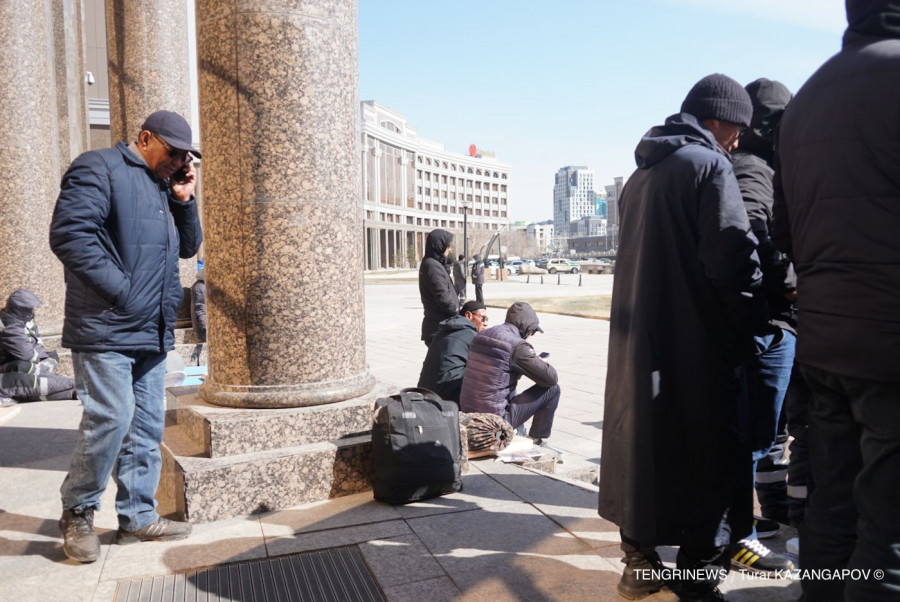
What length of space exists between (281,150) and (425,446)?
1750 millimetres

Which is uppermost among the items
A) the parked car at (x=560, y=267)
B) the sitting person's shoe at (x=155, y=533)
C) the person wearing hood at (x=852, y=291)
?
the person wearing hood at (x=852, y=291)

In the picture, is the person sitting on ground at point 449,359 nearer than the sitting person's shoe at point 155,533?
No

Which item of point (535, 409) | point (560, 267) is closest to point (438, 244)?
point (535, 409)

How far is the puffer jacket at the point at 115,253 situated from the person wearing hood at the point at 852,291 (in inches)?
104

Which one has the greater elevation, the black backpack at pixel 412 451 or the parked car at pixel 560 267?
the black backpack at pixel 412 451

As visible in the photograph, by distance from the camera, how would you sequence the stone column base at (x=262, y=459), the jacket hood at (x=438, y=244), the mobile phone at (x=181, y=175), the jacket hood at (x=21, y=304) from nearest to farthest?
the mobile phone at (x=181, y=175), the stone column base at (x=262, y=459), the jacket hood at (x=21, y=304), the jacket hood at (x=438, y=244)

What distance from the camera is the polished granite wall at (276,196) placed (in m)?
3.90

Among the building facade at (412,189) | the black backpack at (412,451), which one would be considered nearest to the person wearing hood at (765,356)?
the black backpack at (412,451)

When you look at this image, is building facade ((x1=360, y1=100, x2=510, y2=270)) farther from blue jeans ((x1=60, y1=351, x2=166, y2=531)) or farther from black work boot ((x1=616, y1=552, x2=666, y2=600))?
black work boot ((x1=616, y1=552, x2=666, y2=600))

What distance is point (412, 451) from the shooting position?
3.80 m

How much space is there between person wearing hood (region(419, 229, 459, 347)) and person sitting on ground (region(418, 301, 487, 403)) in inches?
61.7

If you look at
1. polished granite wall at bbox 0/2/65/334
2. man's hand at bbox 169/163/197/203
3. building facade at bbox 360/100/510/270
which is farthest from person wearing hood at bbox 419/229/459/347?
building facade at bbox 360/100/510/270

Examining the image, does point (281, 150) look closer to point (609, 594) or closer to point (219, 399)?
point (219, 399)

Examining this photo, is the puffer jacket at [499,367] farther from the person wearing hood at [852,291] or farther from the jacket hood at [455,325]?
the person wearing hood at [852,291]
